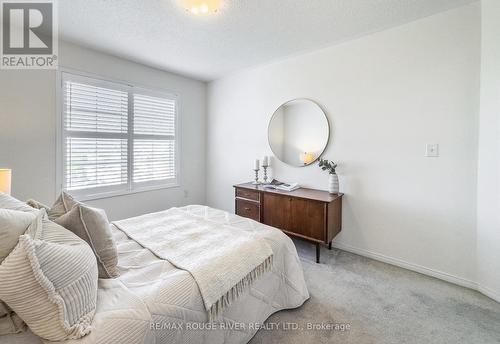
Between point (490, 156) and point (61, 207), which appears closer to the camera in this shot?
point (61, 207)

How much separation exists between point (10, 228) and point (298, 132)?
2.81 meters

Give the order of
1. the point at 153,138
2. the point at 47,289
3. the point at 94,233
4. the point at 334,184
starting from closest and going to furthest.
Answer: the point at 47,289 → the point at 94,233 → the point at 334,184 → the point at 153,138

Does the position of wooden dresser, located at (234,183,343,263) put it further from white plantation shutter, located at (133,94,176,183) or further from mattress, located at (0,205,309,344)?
white plantation shutter, located at (133,94,176,183)

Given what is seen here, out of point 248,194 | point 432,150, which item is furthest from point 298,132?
point 432,150

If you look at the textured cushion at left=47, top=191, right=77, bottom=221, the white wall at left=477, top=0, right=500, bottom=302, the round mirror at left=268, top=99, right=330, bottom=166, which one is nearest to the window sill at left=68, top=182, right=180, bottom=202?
the round mirror at left=268, top=99, right=330, bottom=166

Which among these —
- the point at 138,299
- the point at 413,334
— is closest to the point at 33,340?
the point at 138,299

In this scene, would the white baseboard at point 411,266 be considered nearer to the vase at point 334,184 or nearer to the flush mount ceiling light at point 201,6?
the vase at point 334,184

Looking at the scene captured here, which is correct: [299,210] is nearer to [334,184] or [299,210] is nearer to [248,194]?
[334,184]

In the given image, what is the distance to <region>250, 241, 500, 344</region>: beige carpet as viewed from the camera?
5.04 ft

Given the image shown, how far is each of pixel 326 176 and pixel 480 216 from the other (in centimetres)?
139

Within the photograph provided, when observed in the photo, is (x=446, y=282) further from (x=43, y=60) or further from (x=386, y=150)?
(x=43, y=60)

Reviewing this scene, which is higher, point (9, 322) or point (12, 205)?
point (12, 205)

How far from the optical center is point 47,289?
0.78m

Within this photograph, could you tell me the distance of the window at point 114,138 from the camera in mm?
2848
